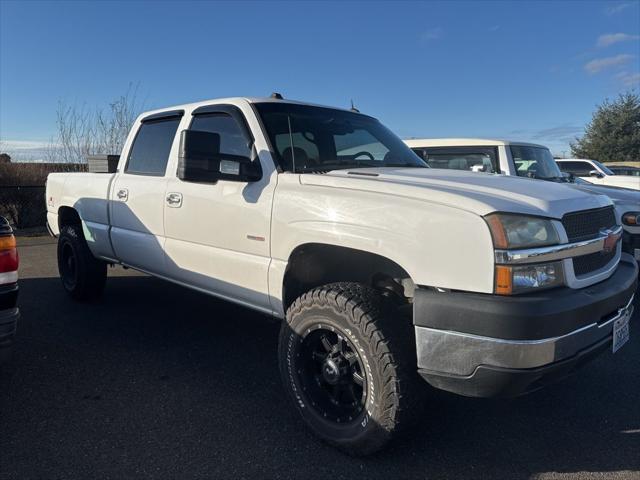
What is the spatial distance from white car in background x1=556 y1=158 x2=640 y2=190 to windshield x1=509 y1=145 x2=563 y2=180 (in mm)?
3448

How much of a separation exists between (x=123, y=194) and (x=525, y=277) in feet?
11.5

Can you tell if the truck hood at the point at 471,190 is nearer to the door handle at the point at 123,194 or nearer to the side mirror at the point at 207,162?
the side mirror at the point at 207,162

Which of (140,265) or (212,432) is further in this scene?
(140,265)

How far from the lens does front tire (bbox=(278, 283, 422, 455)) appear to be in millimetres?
2477

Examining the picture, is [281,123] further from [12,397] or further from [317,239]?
[12,397]

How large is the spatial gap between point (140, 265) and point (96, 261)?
A: 3.80 feet

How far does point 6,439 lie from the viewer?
2799 mm

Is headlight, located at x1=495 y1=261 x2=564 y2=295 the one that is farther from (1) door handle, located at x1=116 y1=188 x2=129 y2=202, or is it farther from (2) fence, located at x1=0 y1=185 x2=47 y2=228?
(2) fence, located at x1=0 y1=185 x2=47 y2=228

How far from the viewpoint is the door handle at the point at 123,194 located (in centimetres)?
441

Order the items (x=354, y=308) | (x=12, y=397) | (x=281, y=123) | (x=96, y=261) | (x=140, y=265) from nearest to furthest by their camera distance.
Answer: (x=354, y=308), (x=12, y=397), (x=281, y=123), (x=140, y=265), (x=96, y=261)

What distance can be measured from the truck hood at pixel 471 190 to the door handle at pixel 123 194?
210 centimetres

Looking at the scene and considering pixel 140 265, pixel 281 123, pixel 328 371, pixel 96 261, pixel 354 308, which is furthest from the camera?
pixel 96 261

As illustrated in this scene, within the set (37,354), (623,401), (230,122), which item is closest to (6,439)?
(37,354)

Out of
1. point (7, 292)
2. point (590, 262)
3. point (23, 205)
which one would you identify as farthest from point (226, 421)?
point (23, 205)
